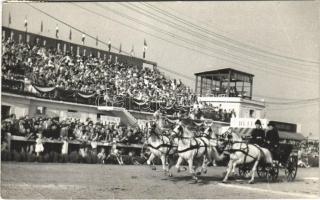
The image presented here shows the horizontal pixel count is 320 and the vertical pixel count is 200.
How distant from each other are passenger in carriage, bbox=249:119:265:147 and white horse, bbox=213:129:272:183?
0.16 m

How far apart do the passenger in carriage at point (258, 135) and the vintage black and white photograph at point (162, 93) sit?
0.02m

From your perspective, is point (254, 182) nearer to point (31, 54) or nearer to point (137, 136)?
point (137, 136)

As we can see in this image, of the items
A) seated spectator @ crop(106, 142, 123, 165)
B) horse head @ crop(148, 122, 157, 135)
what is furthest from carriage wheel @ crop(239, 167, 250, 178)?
seated spectator @ crop(106, 142, 123, 165)

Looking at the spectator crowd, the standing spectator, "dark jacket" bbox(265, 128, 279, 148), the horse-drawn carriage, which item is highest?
the spectator crowd

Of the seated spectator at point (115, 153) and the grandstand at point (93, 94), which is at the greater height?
the grandstand at point (93, 94)

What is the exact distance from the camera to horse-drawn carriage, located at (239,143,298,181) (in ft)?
48.5

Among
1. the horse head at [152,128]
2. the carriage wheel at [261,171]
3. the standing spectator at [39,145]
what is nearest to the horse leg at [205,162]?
the carriage wheel at [261,171]

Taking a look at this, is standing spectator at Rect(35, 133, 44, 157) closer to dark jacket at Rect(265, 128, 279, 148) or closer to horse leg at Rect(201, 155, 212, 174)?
horse leg at Rect(201, 155, 212, 174)

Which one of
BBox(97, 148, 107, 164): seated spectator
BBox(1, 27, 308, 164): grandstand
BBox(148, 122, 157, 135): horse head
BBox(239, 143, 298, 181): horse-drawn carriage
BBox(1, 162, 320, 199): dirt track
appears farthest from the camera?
BBox(97, 148, 107, 164): seated spectator

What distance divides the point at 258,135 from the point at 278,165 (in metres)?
1.33

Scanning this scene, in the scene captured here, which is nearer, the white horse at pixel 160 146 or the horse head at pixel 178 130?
the horse head at pixel 178 130

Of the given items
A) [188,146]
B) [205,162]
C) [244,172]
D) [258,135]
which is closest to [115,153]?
[205,162]

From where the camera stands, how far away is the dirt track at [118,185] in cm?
1237

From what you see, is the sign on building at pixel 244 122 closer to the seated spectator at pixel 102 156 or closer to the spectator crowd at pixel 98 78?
the spectator crowd at pixel 98 78
